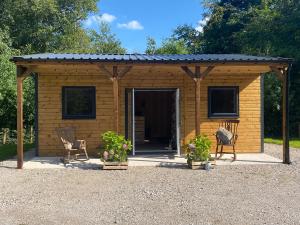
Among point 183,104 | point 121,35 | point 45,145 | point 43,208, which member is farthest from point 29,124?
point 121,35

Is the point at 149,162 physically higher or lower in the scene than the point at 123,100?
lower

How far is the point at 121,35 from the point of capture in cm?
3719

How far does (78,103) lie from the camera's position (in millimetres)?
10680

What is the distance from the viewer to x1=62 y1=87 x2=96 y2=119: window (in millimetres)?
10523

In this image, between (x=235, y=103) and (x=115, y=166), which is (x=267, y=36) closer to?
(x=235, y=103)

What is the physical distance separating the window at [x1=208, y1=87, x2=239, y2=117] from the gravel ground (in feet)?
8.69

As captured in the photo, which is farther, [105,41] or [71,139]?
[105,41]

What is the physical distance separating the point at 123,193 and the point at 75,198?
29.9 inches

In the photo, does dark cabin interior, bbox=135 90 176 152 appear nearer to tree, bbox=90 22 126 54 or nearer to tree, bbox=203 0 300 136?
tree, bbox=203 0 300 136

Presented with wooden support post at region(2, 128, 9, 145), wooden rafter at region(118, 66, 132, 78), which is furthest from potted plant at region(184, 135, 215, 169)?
wooden support post at region(2, 128, 9, 145)

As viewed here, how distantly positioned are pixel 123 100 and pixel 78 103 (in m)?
1.20

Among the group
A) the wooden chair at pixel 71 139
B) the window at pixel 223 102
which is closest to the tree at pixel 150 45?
the window at pixel 223 102

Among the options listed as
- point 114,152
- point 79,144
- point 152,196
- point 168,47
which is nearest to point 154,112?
point 79,144

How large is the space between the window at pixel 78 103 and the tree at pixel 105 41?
25025 millimetres
